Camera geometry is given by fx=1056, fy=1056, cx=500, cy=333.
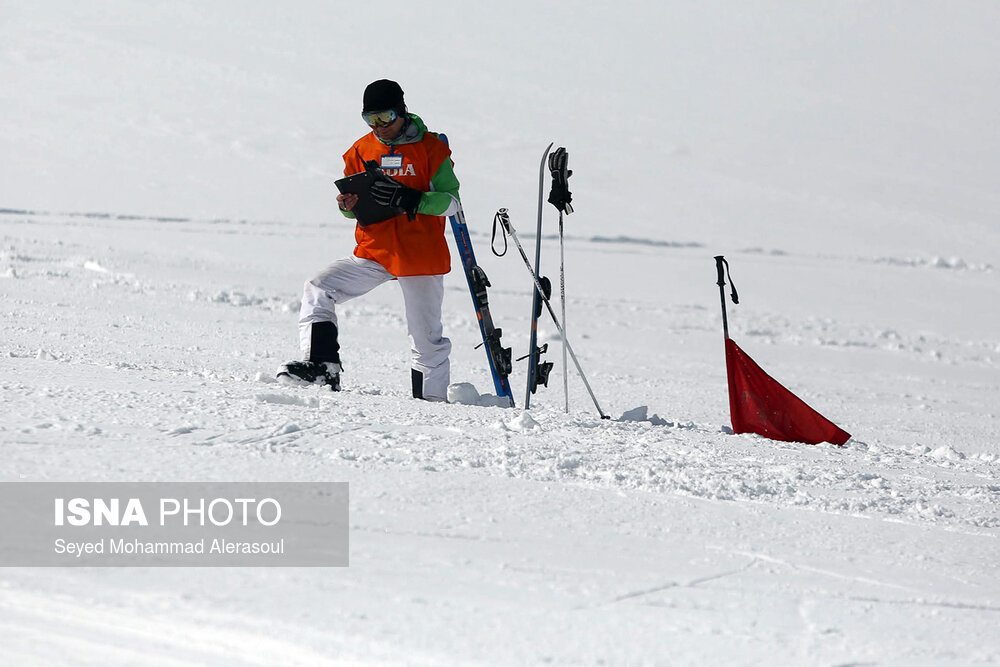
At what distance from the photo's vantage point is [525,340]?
8.05 meters

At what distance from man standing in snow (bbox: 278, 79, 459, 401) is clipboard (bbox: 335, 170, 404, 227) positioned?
0.03 meters

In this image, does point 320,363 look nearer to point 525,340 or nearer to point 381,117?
point 381,117

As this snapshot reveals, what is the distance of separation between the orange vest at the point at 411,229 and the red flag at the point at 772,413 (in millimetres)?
1392

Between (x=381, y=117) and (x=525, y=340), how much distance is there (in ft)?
Answer: 12.1

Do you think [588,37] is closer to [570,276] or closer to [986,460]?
[570,276]

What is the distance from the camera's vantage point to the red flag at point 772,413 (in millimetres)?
4324

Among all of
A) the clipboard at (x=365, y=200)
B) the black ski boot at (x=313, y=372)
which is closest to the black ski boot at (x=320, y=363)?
the black ski boot at (x=313, y=372)

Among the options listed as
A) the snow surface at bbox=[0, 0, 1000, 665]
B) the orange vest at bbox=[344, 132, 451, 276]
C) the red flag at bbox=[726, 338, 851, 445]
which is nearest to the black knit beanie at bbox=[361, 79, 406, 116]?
the orange vest at bbox=[344, 132, 451, 276]

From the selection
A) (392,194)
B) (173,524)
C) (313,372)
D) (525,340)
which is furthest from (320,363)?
(525,340)

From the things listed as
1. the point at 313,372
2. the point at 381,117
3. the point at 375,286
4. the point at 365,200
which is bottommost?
the point at 313,372

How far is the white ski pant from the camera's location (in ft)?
15.7

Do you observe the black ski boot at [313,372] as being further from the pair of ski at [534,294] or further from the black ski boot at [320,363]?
the pair of ski at [534,294]

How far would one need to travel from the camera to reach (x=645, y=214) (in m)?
17.2

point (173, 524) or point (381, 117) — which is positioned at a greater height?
point (381, 117)
